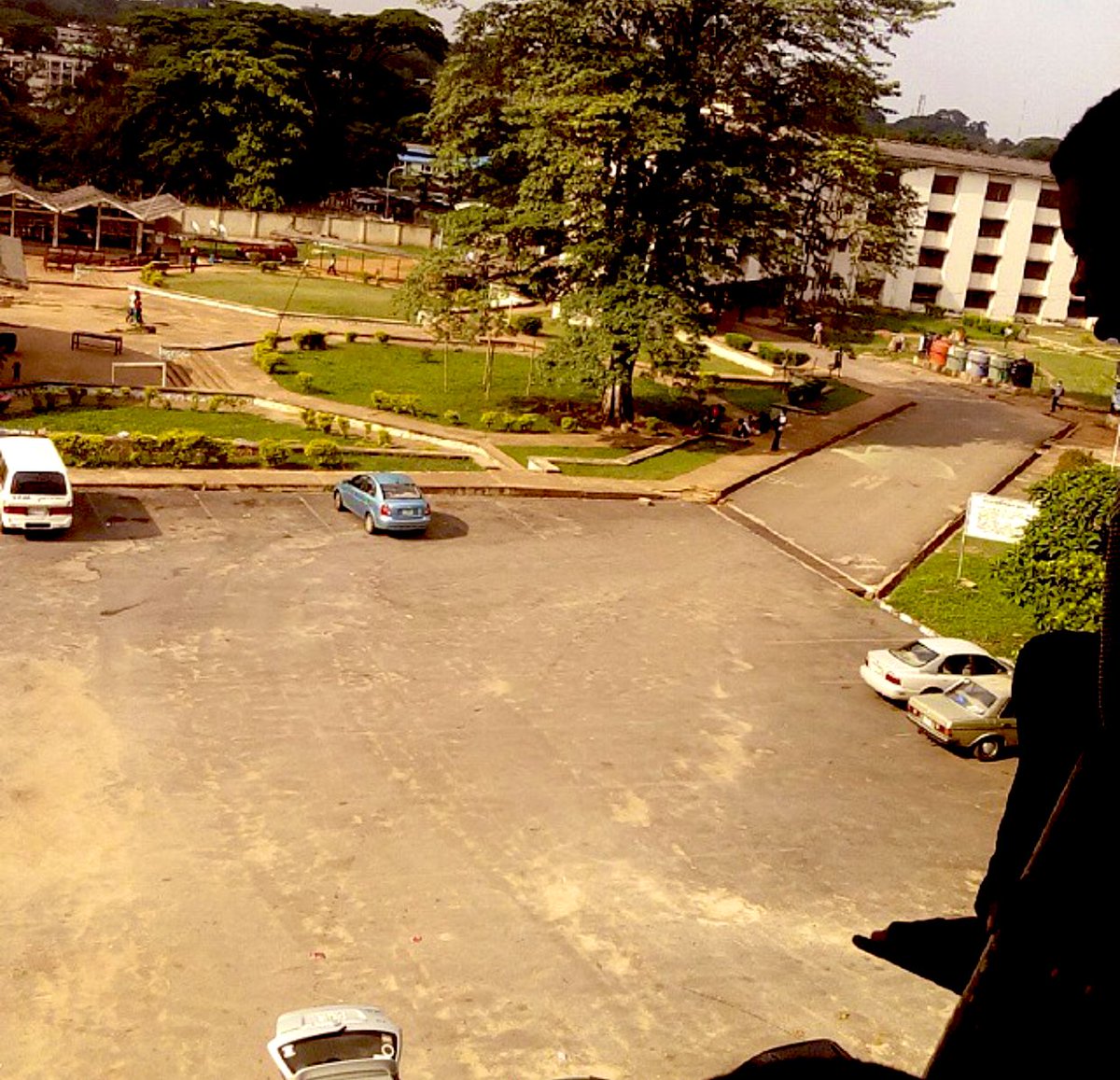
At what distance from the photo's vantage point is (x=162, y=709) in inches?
726

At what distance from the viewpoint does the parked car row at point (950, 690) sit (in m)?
19.8

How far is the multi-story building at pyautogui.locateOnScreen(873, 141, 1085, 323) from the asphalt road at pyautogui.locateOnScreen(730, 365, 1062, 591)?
3335cm

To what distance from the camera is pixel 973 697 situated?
20.3 m

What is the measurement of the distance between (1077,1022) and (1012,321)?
85.4m

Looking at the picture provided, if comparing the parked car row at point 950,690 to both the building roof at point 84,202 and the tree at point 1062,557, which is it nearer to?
the tree at point 1062,557

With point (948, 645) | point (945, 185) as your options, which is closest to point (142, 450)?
point (948, 645)

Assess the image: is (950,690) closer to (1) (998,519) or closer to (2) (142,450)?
(1) (998,519)

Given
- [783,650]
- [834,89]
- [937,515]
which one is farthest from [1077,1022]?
[834,89]

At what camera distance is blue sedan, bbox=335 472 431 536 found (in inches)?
1067

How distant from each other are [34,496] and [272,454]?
7.65m

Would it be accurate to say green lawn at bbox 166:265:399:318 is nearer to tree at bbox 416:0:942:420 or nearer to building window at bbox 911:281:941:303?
tree at bbox 416:0:942:420

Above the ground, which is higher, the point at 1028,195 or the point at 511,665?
the point at 1028,195

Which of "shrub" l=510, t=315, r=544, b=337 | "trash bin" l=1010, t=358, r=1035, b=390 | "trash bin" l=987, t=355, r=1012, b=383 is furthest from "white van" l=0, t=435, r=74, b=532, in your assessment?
"trash bin" l=987, t=355, r=1012, b=383

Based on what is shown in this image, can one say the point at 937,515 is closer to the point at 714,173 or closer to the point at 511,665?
the point at 714,173
